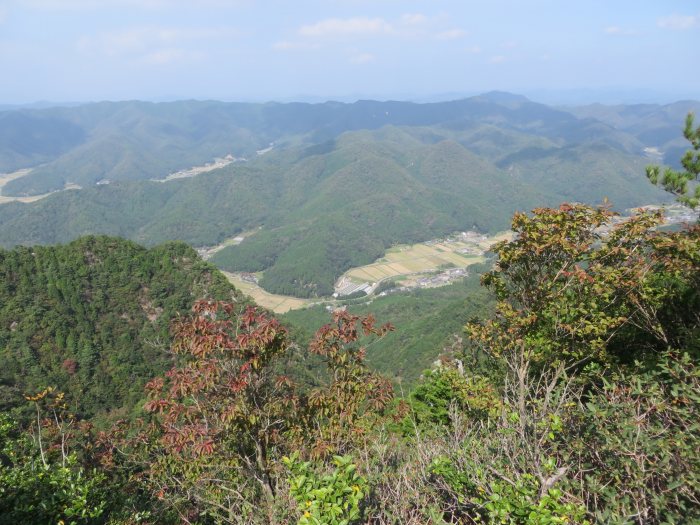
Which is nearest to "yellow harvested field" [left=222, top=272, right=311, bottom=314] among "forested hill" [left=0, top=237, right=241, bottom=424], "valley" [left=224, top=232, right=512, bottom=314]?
"valley" [left=224, top=232, right=512, bottom=314]

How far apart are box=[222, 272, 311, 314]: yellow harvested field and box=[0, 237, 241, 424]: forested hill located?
50989mm

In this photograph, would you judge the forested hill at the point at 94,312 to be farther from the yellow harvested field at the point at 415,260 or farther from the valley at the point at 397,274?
the yellow harvested field at the point at 415,260

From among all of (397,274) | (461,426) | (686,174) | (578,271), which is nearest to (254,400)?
(461,426)

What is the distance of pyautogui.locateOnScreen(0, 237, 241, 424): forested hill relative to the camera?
45438 millimetres

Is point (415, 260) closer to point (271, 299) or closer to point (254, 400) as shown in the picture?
point (271, 299)

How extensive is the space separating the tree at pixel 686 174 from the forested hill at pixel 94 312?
43.2 m

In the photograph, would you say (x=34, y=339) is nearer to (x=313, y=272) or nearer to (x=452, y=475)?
(x=452, y=475)

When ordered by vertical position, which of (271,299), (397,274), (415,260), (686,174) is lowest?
(271,299)

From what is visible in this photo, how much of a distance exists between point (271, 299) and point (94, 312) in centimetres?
6961

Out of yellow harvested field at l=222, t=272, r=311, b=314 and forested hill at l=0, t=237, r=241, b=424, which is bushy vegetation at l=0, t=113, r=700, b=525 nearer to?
forested hill at l=0, t=237, r=241, b=424

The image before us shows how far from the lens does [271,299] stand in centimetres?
12438

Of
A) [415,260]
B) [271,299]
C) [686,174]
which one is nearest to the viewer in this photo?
[686,174]

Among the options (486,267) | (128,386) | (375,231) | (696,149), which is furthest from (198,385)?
(375,231)

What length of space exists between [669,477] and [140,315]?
63.4m
